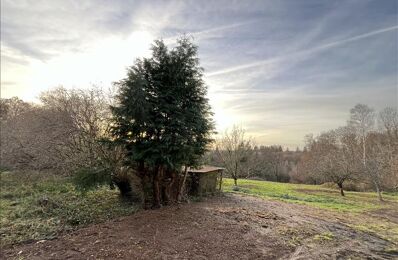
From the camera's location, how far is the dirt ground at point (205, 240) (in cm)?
567

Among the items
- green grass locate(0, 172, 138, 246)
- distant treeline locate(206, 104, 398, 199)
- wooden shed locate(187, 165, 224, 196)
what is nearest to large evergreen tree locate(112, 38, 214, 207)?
green grass locate(0, 172, 138, 246)

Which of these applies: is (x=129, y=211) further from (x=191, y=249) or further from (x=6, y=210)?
(x=6, y=210)

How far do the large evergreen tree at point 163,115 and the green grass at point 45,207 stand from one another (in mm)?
1986

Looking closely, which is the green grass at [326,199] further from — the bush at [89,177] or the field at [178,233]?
the bush at [89,177]

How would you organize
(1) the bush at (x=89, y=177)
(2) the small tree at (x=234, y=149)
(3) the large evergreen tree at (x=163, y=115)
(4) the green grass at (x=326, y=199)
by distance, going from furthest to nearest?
1. (2) the small tree at (x=234, y=149)
2. (4) the green grass at (x=326, y=199)
3. (1) the bush at (x=89, y=177)
4. (3) the large evergreen tree at (x=163, y=115)

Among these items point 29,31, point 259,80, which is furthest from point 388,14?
point 29,31

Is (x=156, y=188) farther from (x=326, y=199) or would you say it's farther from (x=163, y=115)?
(x=326, y=199)

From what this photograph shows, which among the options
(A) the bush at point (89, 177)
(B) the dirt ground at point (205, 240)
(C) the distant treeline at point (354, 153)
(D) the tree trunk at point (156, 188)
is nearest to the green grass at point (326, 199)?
(C) the distant treeline at point (354, 153)

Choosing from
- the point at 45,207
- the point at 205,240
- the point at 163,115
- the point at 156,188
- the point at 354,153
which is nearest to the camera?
the point at 205,240

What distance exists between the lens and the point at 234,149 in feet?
79.3

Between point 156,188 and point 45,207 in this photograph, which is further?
point 45,207

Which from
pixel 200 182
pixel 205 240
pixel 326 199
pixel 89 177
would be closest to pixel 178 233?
pixel 205 240

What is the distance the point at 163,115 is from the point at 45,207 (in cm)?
571

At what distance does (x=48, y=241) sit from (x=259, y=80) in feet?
34.4
